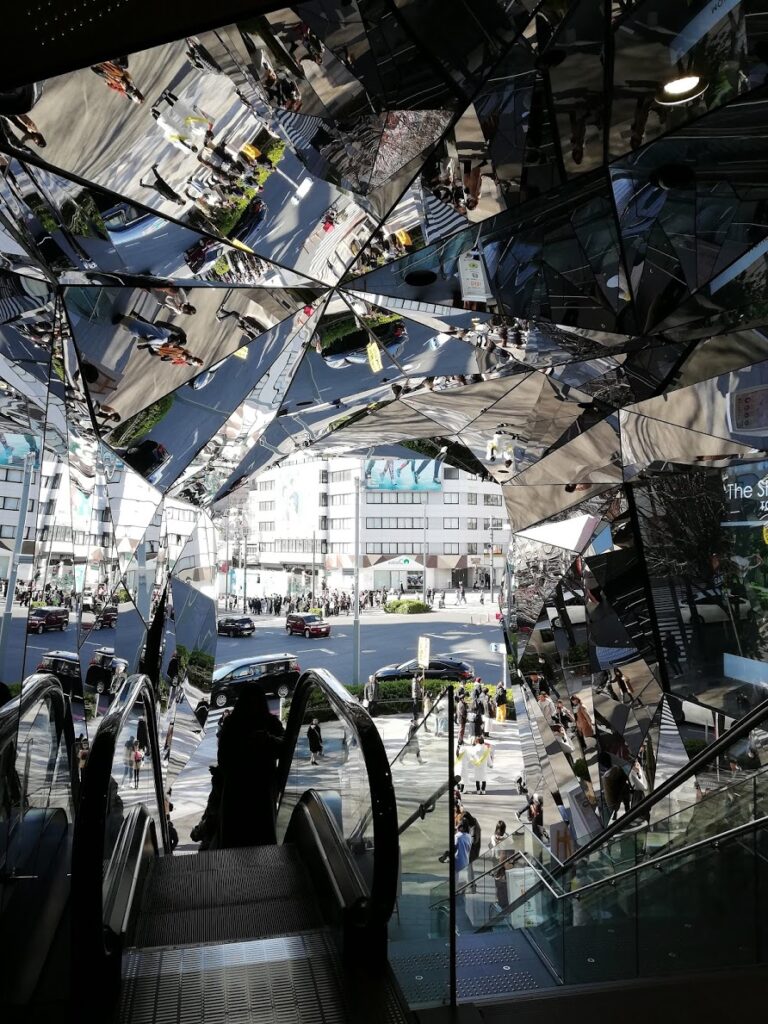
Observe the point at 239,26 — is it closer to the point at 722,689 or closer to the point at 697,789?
the point at 697,789

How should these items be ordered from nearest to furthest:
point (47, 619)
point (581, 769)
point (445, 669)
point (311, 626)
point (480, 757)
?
point (47, 619) → point (581, 769) → point (480, 757) → point (445, 669) → point (311, 626)

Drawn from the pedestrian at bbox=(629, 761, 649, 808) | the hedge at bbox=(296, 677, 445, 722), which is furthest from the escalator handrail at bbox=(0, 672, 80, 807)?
the hedge at bbox=(296, 677, 445, 722)

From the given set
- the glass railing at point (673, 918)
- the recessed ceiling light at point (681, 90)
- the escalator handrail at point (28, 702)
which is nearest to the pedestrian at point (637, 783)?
the glass railing at point (673, 918)

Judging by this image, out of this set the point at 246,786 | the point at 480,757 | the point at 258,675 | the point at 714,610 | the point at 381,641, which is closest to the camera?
the point at 246,786

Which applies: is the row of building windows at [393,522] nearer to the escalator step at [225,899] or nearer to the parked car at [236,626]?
the parked car at [236,626]

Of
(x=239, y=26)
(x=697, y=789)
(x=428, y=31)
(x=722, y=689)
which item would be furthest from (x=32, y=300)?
(x=722, y=689)

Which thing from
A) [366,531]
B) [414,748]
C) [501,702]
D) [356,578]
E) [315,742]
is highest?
[366,531]

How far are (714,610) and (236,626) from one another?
1305 centimetres

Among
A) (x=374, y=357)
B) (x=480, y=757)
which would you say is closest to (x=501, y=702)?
(x=480, y=757)

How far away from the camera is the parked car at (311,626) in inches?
690

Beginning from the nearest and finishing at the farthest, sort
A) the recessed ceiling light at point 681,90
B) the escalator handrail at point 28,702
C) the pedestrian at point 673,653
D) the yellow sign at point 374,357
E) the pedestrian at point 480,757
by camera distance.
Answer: the escalator handrail at point 28,702 → the recessed ceiling light at point 681,90 → the yellow sign at point 374,357 → the pedestrian at point 673,653 → the pedestrian at point 480,757

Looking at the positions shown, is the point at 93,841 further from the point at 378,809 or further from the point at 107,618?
the point at 107,618

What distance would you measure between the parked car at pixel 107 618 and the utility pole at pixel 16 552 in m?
4.22

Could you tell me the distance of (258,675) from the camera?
16.2 metres
